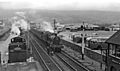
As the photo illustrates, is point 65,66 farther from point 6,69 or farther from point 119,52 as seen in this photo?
point 6,69

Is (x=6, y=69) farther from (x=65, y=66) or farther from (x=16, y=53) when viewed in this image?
(x=65, y=66)

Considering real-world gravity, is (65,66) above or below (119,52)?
below

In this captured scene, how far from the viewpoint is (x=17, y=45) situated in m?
23.4

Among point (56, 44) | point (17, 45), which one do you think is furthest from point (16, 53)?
point (56, 44)

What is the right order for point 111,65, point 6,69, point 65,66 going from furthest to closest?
point 65,66, point 111,65, point 6,69

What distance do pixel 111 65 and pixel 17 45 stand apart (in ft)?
36.9

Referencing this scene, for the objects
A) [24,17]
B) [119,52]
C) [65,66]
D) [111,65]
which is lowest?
[65,66]

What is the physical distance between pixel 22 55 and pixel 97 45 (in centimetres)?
1587

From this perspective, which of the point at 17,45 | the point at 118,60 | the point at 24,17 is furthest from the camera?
the point at 24,17

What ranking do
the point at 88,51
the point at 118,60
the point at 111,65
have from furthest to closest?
1. the point at 88,51
2. the point at 111,65
3. the point at 118,60

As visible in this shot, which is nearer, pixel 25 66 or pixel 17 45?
pixel 25 66

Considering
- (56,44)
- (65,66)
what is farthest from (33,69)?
(56,44)

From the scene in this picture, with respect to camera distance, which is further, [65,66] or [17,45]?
[65,66]

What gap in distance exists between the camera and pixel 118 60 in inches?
663
